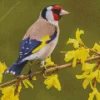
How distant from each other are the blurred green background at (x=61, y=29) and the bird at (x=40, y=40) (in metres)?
1.21

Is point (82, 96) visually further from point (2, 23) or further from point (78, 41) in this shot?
point (78, 41)

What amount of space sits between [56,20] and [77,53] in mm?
318

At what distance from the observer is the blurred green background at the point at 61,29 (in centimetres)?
266

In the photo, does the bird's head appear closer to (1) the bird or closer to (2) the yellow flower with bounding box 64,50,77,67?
(1) the bird

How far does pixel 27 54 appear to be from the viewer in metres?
1.18

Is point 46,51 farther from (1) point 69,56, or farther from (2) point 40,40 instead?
(1) point 69,56

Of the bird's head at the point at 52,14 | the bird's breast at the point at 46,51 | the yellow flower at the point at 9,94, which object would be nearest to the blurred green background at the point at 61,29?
the bird's head at the point at 52,14

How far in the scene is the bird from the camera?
46.1 inches

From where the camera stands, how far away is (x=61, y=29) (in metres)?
2.70

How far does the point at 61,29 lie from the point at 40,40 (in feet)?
4.87

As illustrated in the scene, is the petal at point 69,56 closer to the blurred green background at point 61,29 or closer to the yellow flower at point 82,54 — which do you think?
the yellow flower at point 82,54

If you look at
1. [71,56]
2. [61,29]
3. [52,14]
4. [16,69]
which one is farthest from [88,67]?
[61,29]

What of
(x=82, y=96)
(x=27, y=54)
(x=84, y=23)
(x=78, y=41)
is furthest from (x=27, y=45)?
(x=84, y=23)

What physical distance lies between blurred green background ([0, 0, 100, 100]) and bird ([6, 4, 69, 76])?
121 cm
